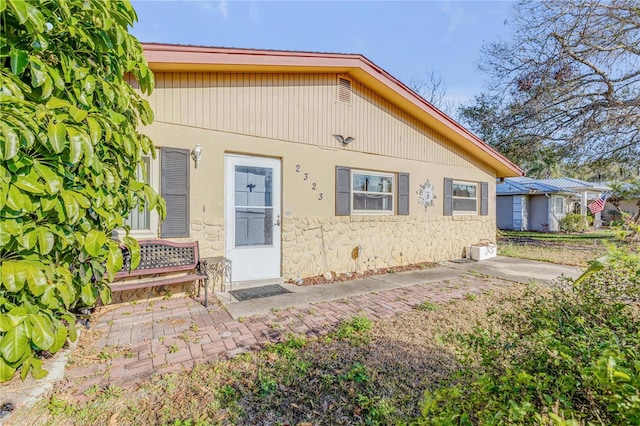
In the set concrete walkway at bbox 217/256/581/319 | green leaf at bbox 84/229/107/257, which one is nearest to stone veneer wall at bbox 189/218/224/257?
concrete walkway at bbox 217/256/581/319

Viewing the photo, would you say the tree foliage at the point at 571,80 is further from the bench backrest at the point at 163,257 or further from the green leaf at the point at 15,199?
the green leaf at the point at 15,199

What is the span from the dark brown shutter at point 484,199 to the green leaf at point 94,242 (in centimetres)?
947

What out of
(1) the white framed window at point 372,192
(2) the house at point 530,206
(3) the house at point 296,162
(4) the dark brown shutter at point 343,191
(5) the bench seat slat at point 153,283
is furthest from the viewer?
(2) the house at point 530,206

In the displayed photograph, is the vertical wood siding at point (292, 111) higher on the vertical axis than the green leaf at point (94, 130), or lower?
higher

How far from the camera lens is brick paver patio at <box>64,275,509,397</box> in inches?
106

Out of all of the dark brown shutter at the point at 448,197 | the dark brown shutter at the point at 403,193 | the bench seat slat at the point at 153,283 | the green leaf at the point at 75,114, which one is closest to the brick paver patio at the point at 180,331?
the bench seat slat at the point at 153,283

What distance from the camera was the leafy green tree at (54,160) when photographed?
1451mm

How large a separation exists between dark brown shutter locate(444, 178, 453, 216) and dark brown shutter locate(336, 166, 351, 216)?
10.5 feet

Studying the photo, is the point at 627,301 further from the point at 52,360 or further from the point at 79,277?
the point at 52,360

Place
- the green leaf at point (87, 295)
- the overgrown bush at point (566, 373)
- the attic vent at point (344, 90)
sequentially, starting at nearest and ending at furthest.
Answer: the overgrown bush at point (566, 373)
the green leaf at point (87, 295)
the attic vent at point (344, 90)

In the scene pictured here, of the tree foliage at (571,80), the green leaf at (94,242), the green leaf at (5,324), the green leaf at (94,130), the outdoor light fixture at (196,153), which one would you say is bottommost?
the green leaf at (5,324)

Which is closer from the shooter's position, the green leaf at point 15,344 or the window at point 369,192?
the green leaf at point 15,344

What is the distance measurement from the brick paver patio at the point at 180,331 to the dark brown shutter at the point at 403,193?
2.64m

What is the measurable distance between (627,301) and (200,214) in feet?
16.0
